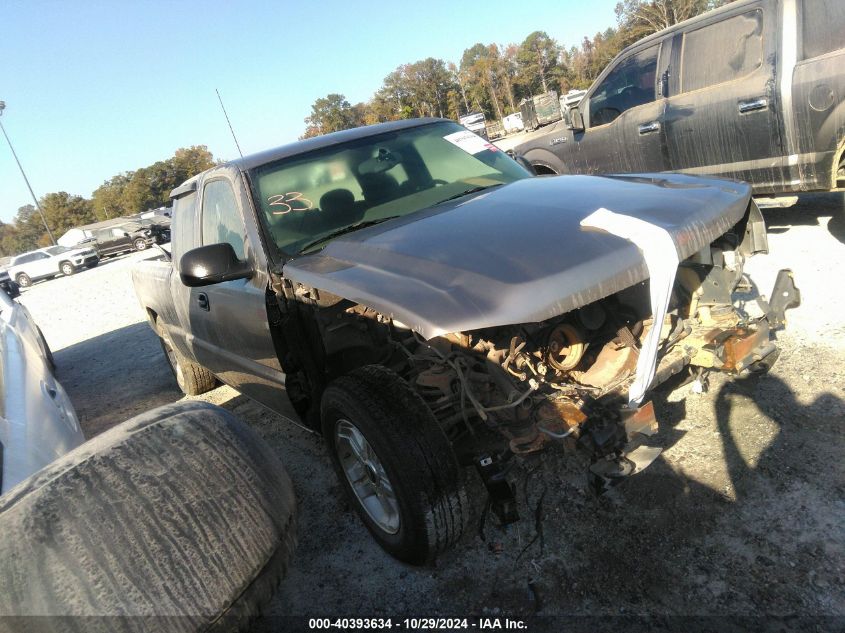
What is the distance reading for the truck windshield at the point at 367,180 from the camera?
2.99 metres

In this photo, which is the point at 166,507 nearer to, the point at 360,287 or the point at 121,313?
the point at 360,287

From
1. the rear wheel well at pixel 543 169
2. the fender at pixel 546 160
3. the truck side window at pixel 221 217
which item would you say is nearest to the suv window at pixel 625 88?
the fender at pixel 546 160

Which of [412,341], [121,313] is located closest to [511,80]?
[121,313]

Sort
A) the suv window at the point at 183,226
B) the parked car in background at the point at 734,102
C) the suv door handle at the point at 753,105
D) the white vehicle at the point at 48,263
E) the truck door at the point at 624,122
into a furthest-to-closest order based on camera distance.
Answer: the white vehicle at the point at 48,263, the truck door at the point at 624,122, the suv door handle at the point at 753,105, the parked car in background at the point at 734,102, the suv window at the point at 183,226

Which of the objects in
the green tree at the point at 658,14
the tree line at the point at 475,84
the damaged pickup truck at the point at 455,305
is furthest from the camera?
the tree line at the point at 475,84

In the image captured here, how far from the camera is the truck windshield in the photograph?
2986 millimetres

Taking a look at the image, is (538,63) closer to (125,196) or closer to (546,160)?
(125,196)

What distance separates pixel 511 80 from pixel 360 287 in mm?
67501

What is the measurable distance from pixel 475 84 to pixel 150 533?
68546 millimetres

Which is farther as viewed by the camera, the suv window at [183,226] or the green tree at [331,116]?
the green tree at [331,116]

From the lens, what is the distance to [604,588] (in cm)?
212

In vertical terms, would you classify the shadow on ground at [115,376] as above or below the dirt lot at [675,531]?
above

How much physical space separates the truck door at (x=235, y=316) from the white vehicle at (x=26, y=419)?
0.91m

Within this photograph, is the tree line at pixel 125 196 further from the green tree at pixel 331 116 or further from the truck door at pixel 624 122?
the truck door at pixel 624 122
